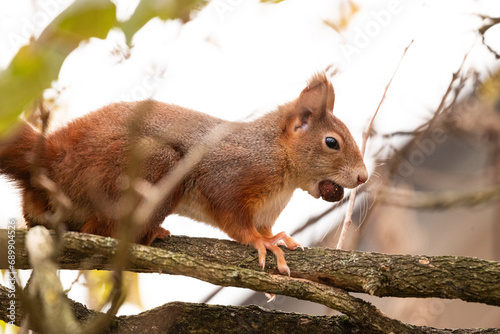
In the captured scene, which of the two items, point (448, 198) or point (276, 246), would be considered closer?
point (276, 246)

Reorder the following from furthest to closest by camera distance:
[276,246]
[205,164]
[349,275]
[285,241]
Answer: [205,164]
[285,241]
[276,246]
[349,275]

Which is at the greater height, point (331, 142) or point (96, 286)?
point (331, 142)

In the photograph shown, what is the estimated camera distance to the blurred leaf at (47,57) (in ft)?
1.97

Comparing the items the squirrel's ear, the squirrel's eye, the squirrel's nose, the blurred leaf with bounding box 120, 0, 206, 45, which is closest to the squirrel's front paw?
the squirrel's nose

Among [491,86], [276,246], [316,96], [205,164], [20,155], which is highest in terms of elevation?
[491,86]

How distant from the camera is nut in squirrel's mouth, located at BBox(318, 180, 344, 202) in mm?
3829

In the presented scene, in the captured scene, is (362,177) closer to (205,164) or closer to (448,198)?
(448,198)

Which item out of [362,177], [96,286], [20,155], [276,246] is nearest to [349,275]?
[276,246]

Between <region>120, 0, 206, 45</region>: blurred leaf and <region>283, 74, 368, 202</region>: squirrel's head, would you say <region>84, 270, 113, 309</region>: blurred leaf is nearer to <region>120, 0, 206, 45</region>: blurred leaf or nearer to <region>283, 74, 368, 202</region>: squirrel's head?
<region>283, 74, 368, 202</region>: squirrel's head

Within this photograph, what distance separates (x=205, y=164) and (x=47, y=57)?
2.89m

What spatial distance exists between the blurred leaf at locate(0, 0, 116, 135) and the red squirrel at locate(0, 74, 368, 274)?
→ 1934mm

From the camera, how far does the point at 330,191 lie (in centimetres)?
382

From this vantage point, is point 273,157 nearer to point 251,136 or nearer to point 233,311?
point 251,136

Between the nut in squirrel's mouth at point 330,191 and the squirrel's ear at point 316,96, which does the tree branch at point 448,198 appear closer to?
the nut in squirrel's mouth at point 330,191
